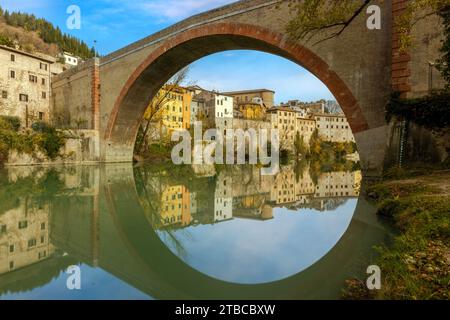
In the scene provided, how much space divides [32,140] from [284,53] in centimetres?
1584

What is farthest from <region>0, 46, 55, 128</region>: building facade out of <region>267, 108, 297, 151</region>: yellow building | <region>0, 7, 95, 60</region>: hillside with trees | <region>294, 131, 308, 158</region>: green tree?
<region>0, 7, 95, 60</region>: hillside with trees

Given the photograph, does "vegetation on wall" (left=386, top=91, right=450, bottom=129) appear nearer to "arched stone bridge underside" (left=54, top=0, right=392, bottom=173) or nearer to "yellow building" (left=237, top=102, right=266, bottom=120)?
"arched stone bridge underside" (left=54, top=0, right=392, bottom=173)

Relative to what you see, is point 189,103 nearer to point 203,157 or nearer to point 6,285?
point 203,157

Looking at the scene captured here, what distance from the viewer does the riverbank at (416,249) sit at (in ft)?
9.01

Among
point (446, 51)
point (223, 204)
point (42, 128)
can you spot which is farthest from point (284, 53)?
point (42, 128)

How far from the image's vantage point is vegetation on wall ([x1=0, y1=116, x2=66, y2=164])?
18.7m

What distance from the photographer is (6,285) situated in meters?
3.37

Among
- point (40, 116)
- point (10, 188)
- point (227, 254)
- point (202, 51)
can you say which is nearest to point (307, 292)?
point (227, 254)

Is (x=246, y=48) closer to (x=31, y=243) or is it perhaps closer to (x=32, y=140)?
(x=32, y=140)

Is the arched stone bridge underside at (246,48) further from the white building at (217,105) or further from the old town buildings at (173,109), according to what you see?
the white building at (217,105)

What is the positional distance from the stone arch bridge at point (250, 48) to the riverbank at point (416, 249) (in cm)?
509

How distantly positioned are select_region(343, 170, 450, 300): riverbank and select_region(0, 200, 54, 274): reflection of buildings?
3890mm

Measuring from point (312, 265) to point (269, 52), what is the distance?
14891mm

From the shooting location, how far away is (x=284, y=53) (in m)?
15.6
